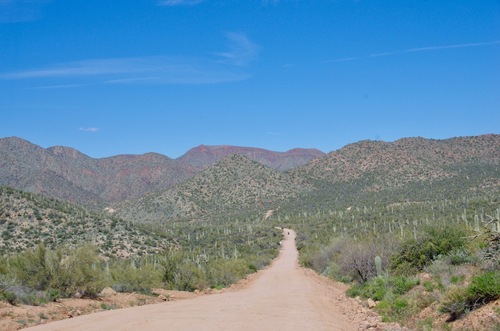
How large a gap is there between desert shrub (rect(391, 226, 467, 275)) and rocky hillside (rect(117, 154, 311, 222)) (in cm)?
8582

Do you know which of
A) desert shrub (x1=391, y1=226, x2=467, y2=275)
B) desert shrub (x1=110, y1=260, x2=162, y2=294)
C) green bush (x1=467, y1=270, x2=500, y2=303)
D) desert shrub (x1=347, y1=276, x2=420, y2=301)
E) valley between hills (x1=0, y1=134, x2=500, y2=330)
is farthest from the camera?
desert shrub (x1=110, y1=260, x2=162, y2=294)

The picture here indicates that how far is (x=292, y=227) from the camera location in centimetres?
7869

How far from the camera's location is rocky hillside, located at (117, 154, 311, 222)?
110 metres

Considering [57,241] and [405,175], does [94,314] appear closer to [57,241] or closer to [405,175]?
[57,241]

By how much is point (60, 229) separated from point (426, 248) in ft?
130

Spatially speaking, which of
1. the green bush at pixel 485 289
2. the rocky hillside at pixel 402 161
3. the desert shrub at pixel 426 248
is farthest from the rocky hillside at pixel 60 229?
the rocky hillside at pixel 402 161

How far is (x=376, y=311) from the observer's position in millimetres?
14648

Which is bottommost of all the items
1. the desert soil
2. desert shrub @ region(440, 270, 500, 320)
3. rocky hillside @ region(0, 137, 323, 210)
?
the desert soil

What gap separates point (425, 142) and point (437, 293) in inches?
5275

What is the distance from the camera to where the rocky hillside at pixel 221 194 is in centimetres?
11019

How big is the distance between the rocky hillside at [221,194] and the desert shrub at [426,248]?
8582 cm

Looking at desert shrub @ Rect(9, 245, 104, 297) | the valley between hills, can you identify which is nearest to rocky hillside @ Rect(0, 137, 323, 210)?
the valley between hills

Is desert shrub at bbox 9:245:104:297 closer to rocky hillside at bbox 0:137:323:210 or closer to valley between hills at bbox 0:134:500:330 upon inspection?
valley between hills at bbox 0:134:500:330

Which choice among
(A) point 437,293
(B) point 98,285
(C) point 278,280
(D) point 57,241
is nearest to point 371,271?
(C) point 278,280
